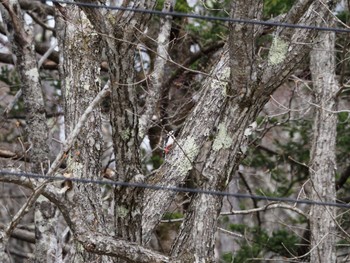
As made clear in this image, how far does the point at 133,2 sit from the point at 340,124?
5662 mm

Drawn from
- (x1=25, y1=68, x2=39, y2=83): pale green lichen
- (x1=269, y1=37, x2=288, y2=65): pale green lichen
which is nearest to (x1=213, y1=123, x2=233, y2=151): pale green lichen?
(x1=269, y1=37, x2=288, y2=65): pale green lichen

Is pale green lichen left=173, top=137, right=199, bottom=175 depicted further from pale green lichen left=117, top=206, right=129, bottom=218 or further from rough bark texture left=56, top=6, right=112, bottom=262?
pale green lichen left=117, top=206, right=129, bottom=218

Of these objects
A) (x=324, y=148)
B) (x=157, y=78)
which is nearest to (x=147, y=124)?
(x=157, y=78)

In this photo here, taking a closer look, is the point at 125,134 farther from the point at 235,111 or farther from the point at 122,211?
the point at 235,111

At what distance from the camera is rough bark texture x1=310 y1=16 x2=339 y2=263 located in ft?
26.7

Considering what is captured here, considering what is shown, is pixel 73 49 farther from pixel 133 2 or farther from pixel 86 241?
pixel 86 241

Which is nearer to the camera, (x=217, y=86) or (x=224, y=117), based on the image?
(x=224, y=117)

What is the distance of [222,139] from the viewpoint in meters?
5.09

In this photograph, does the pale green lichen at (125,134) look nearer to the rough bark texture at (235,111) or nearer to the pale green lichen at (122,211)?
the rough bark texture at (235,111)

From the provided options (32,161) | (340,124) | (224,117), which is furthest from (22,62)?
(340,124)

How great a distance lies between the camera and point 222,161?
202 inches

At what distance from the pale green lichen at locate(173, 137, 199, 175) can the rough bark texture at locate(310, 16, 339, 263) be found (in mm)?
2471

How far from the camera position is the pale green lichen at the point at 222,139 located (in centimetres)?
507

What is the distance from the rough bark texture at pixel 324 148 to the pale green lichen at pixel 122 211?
11.5 ft
